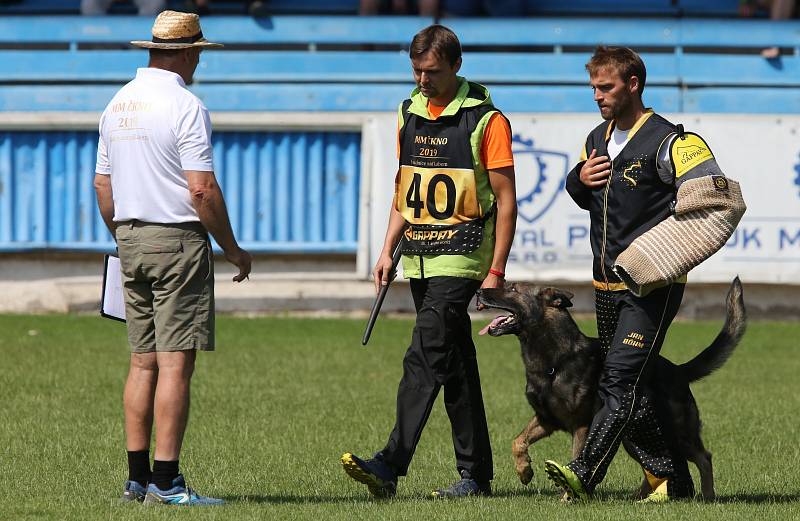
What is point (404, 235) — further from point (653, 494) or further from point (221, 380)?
point (221, 380)

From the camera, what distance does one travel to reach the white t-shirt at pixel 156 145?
5.67 metres

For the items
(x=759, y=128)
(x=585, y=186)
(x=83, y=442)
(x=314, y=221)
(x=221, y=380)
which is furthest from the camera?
(x=314, y=221)

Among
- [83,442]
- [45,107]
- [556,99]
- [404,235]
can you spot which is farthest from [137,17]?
[404,235]

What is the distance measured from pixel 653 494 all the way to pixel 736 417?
286 cm

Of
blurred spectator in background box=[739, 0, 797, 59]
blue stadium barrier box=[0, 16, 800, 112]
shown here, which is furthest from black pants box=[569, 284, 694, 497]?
blurred spectator in background box=[739, 0, 797, 59]

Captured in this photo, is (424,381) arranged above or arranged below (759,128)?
below

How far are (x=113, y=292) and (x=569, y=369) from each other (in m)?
2.06

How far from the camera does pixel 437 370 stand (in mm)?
6223

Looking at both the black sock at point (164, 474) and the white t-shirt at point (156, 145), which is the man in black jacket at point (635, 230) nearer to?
the black sock at point (164, 474)

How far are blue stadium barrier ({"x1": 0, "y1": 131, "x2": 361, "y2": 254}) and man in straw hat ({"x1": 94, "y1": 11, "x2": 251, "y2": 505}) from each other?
9.12 meters

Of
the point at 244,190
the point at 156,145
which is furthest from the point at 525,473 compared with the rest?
the point at 244,190

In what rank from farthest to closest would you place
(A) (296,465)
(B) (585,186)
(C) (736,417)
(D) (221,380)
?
(D) (221,380)
(C) (736,417)
(A) (296,465)
(B) (585,186)

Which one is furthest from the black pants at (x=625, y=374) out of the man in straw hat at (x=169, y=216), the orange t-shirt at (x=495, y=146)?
the man in straw hat at (x=169, y=216)

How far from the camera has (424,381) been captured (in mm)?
6219
